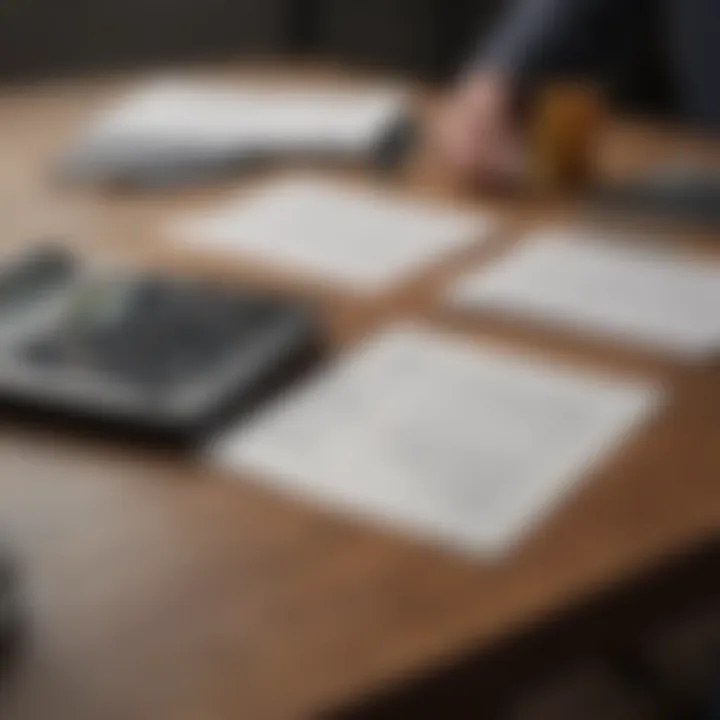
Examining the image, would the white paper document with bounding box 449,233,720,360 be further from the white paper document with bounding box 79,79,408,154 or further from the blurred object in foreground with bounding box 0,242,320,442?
the white paper document with bounding box 79,79,408,154

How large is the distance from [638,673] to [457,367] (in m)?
0.88

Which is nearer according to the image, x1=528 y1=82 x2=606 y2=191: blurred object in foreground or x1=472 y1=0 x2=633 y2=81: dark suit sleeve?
x1=528 y1=82 x2=606 y2=191: blurred object in foreground

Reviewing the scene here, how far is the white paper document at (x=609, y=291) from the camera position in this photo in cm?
116

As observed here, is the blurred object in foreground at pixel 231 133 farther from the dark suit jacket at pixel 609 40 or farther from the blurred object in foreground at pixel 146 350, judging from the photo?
the blurred object in foreground at pixel 146 350

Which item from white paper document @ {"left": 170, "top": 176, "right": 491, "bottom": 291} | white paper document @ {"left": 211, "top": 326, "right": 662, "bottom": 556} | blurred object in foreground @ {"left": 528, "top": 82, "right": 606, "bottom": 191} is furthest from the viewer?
blurred object in foreground @ {"left": 528, "top": 82, "right": 606, "bottom": 191}

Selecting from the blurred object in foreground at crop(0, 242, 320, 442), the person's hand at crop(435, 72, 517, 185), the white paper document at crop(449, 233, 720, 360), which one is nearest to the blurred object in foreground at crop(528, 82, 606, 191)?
the person's hand at crop(435, 72, 517, 185)

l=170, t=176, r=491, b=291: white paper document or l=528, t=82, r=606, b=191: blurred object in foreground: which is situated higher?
l=528, t=82, r=606, b=191: blurred object in foreground

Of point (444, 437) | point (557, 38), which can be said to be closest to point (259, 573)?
point (444, 437)

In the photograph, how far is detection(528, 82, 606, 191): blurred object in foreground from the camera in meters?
1.51

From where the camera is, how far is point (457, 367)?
43.1 inches

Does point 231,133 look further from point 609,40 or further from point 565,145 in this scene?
point 609,40

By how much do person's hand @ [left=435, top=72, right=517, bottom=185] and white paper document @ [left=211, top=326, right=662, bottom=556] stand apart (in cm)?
46

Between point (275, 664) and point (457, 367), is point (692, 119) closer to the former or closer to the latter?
point (457, 367)

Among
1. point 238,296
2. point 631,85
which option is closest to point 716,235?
point 238,296
